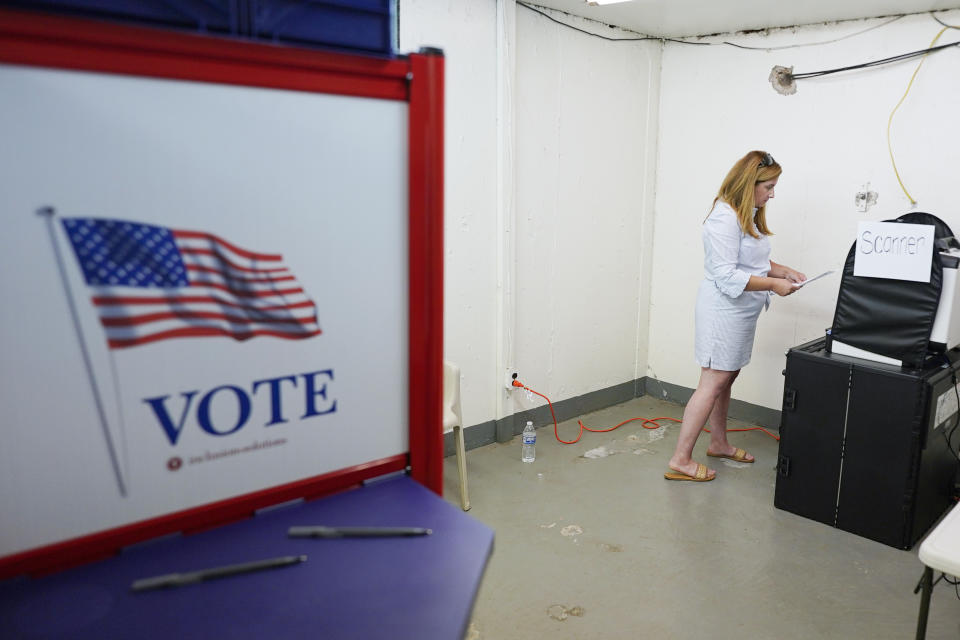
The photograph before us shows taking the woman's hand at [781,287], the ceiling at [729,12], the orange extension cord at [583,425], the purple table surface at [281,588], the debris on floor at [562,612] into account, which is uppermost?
the ceiling at [729,12]

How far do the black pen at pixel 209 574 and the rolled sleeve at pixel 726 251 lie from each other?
2317 millimetres

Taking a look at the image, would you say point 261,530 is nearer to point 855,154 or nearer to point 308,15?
point 308,15

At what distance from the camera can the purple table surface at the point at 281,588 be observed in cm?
79

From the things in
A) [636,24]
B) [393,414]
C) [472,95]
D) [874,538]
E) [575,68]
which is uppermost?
[636,24]

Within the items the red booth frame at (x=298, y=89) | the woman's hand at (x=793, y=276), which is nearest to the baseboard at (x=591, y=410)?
the woman's hand at (x=793, y=276)

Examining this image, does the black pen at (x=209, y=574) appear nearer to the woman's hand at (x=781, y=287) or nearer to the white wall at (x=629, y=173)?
the white wall at (x=629, y=173)

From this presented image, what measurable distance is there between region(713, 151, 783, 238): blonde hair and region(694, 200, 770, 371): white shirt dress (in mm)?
31

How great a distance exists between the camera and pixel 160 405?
86cm

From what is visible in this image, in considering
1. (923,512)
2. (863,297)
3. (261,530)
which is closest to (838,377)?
(863,297)

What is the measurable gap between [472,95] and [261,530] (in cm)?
253

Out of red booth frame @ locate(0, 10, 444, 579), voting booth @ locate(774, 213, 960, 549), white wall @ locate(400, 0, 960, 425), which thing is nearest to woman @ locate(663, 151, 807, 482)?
voting booth @ locate(774, 213, 960, 549)

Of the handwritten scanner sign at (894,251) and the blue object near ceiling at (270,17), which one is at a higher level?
the blue object near ceiling at (270,17)

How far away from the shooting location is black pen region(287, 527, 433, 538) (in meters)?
0.96

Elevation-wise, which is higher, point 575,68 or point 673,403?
point 575,68
